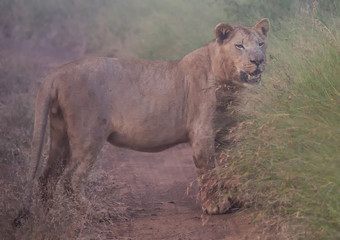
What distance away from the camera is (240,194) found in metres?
4.82

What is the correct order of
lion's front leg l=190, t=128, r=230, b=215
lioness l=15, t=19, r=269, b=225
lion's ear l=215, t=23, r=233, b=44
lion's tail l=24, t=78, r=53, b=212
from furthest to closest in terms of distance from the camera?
lion's ear l=215, t=23, r=233, b=44 < lion's front leg l=190, t=128, r=230, b=215 < lioness l=15, t=19, r=269, b=225 < lion's tail l=24, t=78, r=53, b=212

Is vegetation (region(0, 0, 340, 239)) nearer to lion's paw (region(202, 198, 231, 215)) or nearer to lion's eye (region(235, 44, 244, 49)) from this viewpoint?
lion's paw (region(202, 198, 231, 215))

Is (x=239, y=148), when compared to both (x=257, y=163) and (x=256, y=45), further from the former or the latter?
(x=256, y=45)

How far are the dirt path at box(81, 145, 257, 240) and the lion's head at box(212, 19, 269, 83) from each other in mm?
1066

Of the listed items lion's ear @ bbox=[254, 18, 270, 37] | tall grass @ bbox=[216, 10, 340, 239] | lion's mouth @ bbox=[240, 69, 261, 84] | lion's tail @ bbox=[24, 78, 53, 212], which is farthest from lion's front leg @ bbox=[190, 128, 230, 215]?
lion's tail @ bbox=[24, 78, 53, 212]

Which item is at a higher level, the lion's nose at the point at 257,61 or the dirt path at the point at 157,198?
the lion's nose at the point at 257,61

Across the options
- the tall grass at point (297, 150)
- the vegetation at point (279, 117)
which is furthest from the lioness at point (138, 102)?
the tall grass at point (297, 150)

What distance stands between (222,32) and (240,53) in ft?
1.03

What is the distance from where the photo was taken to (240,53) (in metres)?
5.44

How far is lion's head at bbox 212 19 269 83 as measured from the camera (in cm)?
532

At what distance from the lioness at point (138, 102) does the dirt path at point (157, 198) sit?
0.34 meters

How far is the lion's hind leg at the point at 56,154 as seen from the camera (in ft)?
17.7

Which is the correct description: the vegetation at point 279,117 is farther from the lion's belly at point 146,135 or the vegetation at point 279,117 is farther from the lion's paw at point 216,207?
the lion's belly at point 146,135

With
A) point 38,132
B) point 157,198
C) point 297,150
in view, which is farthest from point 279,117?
point 157,198
